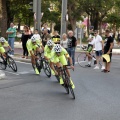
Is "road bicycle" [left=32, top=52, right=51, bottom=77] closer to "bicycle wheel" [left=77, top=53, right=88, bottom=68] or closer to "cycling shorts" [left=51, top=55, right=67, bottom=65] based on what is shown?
"cycling shorts" [left=51, top=55, right=67, bottom=65]

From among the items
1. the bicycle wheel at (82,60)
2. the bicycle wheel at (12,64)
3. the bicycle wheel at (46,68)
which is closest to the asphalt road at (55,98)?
the bicycle wheel at (46,68)

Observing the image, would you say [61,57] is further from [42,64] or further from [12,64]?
[12,64]

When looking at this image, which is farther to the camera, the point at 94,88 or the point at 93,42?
the point at 93,42

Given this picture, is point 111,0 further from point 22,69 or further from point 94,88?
point 94,88

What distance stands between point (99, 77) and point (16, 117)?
6728 millimetres

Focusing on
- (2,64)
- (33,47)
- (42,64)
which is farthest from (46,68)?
(2,64)

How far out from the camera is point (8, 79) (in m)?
12.3

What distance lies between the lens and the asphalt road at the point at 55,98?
746cm

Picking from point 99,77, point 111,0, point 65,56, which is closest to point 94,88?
point 65,56

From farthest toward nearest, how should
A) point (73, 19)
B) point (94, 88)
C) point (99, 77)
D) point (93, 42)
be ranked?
point (73, 19) < point (93, 42) < point (99, 77) < point (94, 88)

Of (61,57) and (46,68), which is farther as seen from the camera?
(46,68)

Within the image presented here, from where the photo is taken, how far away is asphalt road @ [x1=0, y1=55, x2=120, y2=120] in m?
7.46

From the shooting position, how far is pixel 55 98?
9258 millimetres

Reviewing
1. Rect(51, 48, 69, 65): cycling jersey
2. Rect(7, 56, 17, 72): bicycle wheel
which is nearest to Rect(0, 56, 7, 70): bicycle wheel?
Rect(7, 56, 17, 72): bicycle wheel
